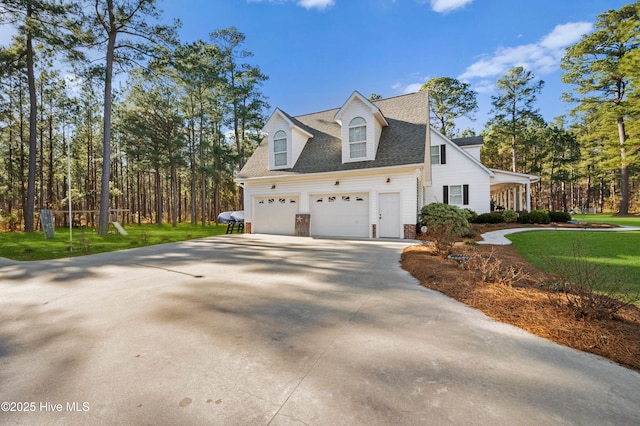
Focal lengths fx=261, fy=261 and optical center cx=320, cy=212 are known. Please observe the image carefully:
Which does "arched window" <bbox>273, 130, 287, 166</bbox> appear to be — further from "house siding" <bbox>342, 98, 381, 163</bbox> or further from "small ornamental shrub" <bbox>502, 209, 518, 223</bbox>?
"small ornamental shrub" <bbox>502, 209, 518, 223</bbox>

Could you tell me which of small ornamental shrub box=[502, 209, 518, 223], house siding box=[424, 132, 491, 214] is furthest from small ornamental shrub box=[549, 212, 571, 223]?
house siding box=[424, 132, 491, 214]

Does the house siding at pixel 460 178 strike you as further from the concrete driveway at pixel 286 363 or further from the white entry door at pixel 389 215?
the concrete driveway at pixel 286 363

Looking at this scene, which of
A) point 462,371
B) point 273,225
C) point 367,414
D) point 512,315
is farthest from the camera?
point 273,225

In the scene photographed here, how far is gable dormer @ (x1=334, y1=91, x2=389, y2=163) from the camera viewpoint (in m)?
12.5

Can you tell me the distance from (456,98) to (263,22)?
23130 millimetres

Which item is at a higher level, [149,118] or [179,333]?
[149,118]

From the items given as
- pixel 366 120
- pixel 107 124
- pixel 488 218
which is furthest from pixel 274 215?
pixel 488 218

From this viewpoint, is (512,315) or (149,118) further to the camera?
(149,118)

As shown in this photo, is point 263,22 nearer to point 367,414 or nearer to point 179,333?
point 179,333

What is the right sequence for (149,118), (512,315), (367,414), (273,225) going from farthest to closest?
(149,118), (273,225), (512,315), (367,414)

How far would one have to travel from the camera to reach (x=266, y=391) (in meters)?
2.02

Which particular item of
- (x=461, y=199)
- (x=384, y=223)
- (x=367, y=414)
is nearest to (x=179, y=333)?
(x=367, y=414)

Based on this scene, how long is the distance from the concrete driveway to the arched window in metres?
11.0

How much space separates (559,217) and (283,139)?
17869 mm
